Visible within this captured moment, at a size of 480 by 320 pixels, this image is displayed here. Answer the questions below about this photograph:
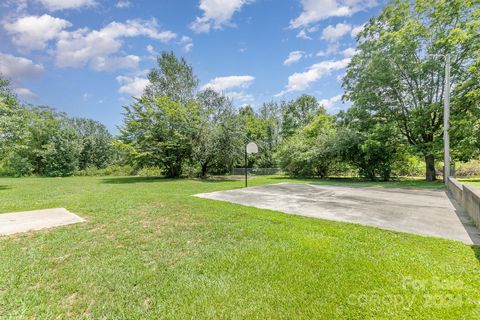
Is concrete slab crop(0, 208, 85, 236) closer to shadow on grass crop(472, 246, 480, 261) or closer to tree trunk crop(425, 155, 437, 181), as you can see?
shadow on grass crop(472, 246, 480, 261)

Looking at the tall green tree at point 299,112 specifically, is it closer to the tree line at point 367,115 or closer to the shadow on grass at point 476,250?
the tree line at point 367,115

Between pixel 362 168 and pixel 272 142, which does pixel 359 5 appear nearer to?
pixel 362 168

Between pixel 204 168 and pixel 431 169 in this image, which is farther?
pixel 204 168

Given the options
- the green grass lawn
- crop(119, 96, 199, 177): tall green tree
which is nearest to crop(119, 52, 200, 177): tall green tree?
crop(119, 96, 199, 177): tall green tree

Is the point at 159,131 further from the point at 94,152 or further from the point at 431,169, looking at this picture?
the point at 431,169

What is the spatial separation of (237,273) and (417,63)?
15.7m

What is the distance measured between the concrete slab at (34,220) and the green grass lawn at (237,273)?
1.48ft

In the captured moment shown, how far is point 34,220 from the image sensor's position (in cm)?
446

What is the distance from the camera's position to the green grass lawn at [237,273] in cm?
181

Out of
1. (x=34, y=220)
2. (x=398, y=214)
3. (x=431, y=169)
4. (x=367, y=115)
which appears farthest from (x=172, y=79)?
Result: (x=431, y=169)

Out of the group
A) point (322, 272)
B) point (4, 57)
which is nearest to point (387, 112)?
point (322, 272)

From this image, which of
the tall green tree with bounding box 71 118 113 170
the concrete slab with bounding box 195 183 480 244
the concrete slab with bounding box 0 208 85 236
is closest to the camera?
the concrete slab with bounding box 195 183 480 244

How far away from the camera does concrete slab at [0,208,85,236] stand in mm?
3936

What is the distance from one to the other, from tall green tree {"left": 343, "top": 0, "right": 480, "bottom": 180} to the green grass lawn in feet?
37.8
